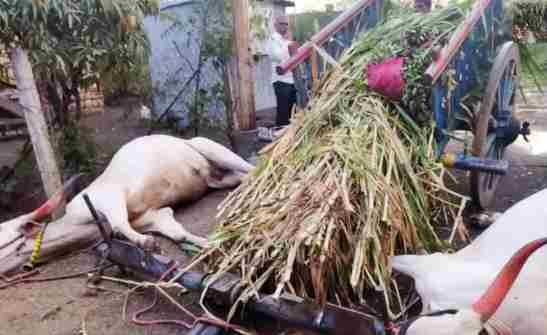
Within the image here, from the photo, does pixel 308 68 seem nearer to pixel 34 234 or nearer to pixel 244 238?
pixel 244 238

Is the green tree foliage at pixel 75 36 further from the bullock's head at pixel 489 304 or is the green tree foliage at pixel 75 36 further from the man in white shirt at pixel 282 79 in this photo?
the bullock's head at pixel 489 304

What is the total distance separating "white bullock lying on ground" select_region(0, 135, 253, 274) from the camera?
9.45ft

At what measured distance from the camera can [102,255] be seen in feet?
8.70

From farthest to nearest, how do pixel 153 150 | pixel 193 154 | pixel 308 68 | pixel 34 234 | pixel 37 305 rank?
pixel 193 154 < pixel 153 150 < pixel 308 68 < pixel 34 234 < pixel 37 305

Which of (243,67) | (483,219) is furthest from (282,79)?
(483,219)

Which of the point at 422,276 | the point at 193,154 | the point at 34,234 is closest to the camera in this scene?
the point at 422,276

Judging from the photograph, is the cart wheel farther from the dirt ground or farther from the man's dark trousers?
the man's dark trousers

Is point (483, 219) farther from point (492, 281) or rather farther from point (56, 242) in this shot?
point (56, 242)

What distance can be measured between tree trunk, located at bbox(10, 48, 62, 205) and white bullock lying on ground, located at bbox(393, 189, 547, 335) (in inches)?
113

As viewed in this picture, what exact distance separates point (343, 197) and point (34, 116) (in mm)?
2685

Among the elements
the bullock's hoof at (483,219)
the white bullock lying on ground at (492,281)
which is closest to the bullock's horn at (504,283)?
the white bullock lying on ground at (492,281)

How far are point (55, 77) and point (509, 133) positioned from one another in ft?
13.1

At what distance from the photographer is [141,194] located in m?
3.44

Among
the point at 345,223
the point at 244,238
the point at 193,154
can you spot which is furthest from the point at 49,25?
the point at 345,223
